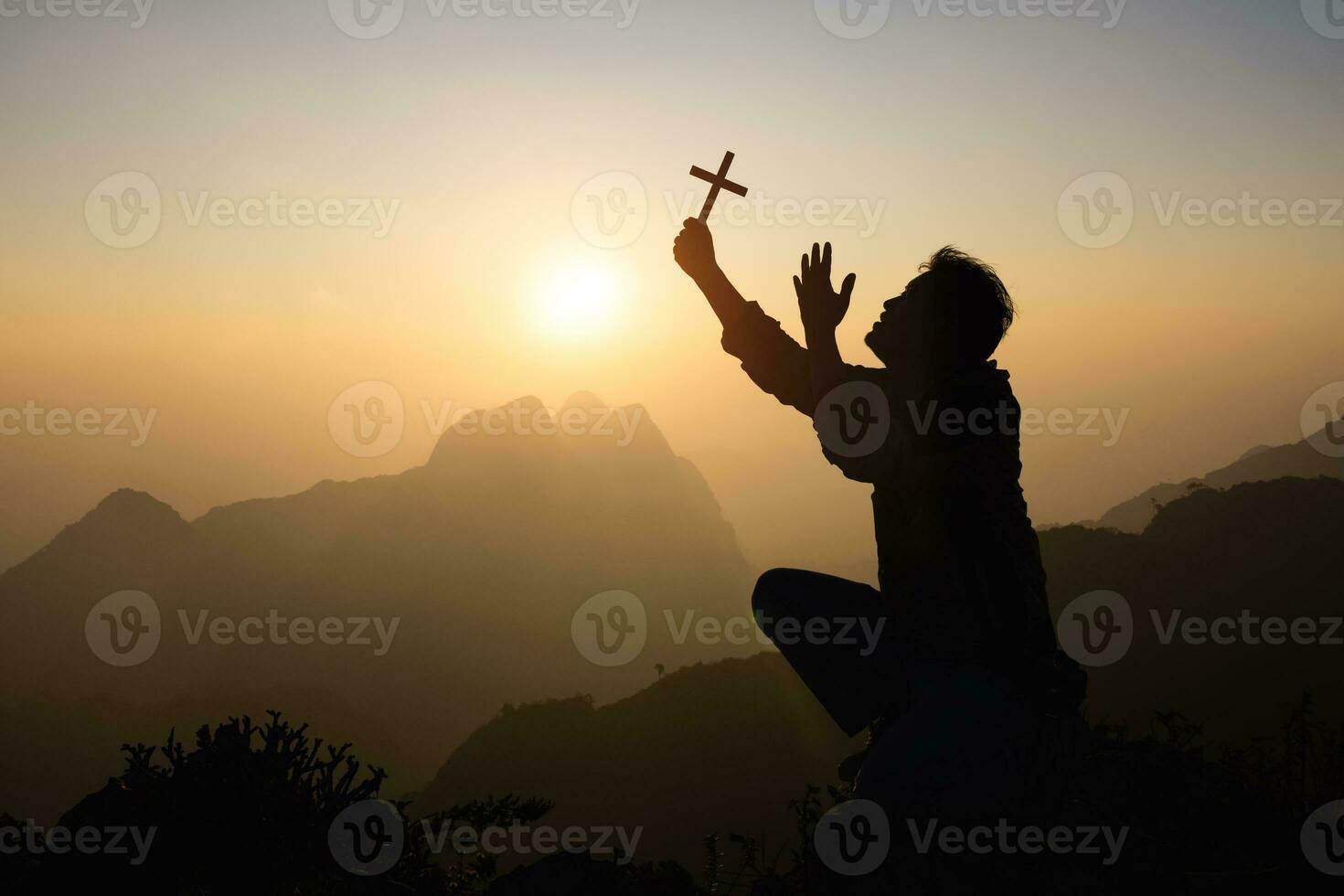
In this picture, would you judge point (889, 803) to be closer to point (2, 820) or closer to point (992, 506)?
point (992, 506)

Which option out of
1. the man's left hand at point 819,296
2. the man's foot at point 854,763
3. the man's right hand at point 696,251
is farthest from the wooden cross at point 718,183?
the man's foot at point 854,763

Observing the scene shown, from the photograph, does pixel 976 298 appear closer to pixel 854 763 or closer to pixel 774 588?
pixel 774 588

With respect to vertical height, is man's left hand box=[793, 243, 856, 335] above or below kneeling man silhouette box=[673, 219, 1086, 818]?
above

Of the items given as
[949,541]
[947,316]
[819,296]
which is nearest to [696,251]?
[819,296]

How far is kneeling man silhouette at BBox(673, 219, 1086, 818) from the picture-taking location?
3.91 metres

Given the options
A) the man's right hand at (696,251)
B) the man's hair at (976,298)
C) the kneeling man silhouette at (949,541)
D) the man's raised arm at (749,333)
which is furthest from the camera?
the man's right hand at (696,251)

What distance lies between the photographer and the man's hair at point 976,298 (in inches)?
171

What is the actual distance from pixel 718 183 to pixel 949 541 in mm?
3474

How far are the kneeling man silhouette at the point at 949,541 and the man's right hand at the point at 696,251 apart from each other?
156 cm

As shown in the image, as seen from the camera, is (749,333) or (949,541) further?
(749,333)

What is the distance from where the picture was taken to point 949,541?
13.7 feet

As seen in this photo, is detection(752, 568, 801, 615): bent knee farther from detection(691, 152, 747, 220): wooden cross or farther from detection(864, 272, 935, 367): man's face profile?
detection(691, 152, 747, 220): wooden cross

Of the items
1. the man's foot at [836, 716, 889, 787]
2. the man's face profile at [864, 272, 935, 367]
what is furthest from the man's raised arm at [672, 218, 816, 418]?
the man's foot at [836, 716, 889, 787]

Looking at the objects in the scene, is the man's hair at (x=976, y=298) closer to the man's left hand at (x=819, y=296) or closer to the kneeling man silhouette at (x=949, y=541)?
the kneeling man silhouette at (x=949, y=541)
